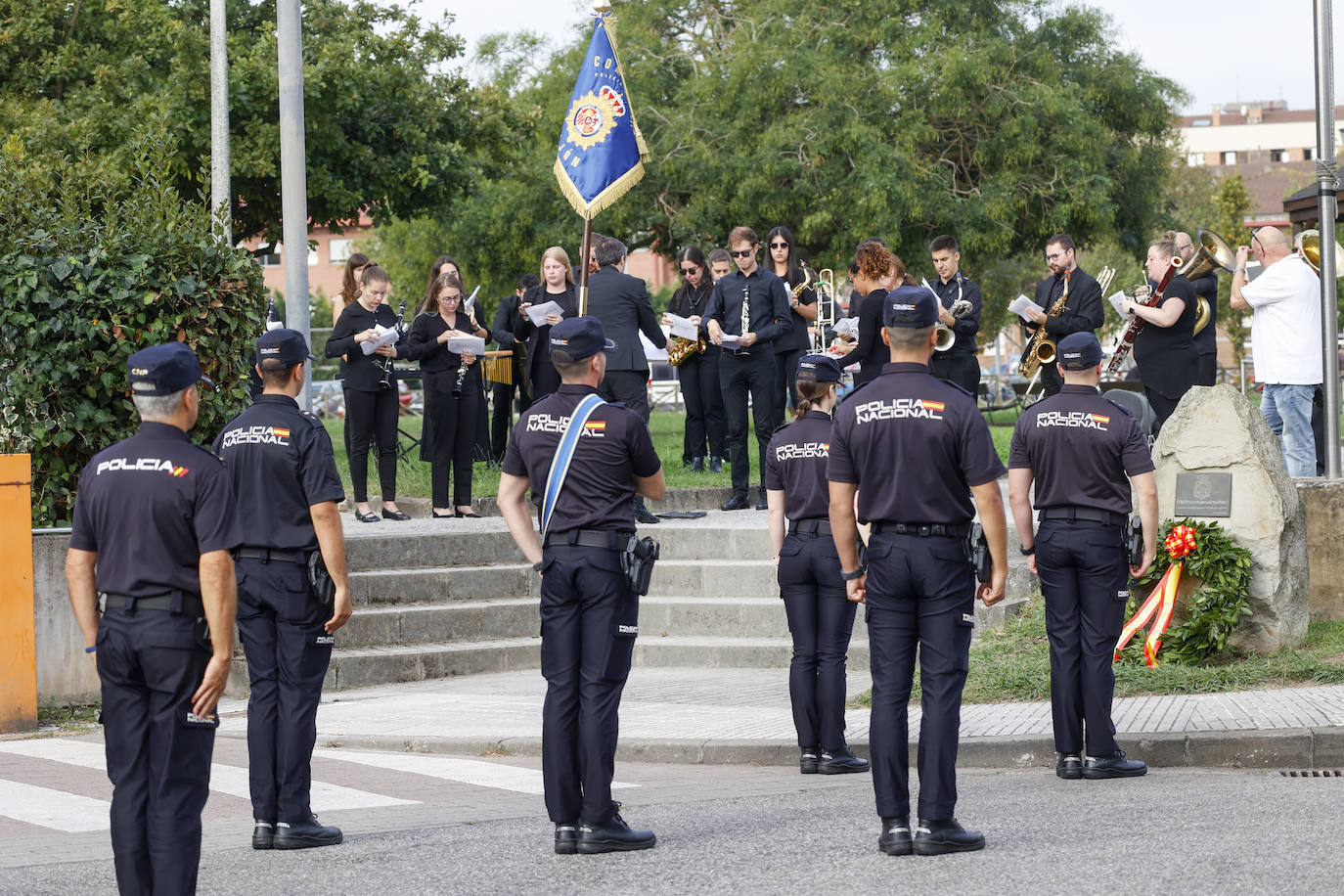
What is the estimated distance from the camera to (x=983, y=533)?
6.49m

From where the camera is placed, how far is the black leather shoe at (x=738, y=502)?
1434cm

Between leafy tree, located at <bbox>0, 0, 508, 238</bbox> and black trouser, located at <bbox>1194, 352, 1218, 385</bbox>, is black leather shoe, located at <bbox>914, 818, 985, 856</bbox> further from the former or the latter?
leafy tree, located at <bbox>0, 0, 508, 238</bbox>

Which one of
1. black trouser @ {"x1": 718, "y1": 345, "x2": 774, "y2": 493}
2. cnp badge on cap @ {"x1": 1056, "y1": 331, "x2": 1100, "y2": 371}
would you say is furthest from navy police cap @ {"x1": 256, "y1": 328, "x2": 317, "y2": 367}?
black trouser @ {"x1": 718, "y1": 345, "x2": 774, "y2": 493}

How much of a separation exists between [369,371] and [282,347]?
20.5 ft

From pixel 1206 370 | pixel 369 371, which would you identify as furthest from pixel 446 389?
pixel 1206 370

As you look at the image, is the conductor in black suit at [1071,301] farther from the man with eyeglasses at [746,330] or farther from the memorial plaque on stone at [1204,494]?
the memorial plaque on stone at [1204,494]

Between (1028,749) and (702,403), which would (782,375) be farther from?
Result: (1028,749)

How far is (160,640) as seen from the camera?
525 cm

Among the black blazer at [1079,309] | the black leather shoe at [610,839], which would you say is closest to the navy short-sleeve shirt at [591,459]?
the black leather shoe at [610,839]

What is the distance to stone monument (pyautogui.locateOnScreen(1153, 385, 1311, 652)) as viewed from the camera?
10.1 metres

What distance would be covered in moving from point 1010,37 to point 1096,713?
26071mm

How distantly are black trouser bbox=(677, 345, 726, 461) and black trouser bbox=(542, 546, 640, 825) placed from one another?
7.90 m

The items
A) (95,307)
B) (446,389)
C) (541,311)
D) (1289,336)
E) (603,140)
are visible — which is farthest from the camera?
(603,140)

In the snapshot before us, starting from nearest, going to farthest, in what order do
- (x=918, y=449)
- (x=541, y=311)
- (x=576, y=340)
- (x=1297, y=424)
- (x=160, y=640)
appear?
(x=160, y=640) < (x=918, y=449) < (x=576, y=340) < (x=1297, y=424) < (x=541, y=311)
